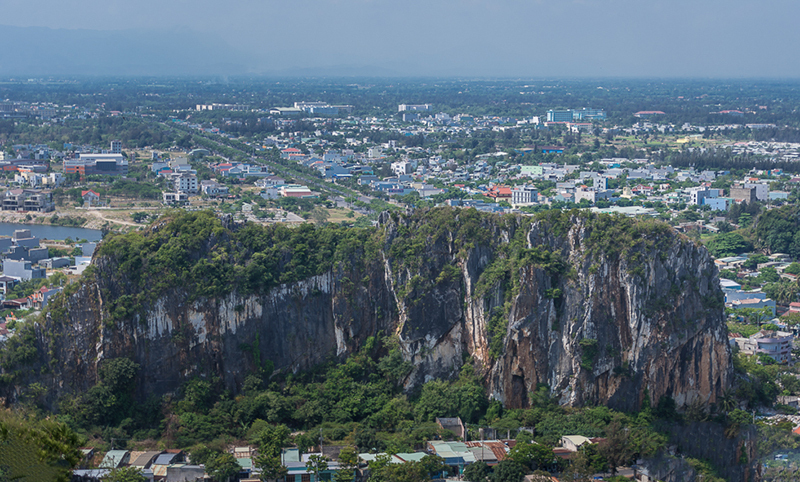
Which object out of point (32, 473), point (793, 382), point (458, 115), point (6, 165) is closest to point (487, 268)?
point (793, 382)

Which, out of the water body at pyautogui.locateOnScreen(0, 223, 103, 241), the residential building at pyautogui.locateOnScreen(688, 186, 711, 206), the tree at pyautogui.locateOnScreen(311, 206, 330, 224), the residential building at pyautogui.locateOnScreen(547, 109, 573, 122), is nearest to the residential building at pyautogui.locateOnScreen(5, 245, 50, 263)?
the water body at pyautogui.locateOnScreen(0, 223, 103, 241)

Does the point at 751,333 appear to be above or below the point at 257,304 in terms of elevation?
below

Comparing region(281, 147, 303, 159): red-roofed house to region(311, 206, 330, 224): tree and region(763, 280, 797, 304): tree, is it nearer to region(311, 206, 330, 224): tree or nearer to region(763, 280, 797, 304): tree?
region(311, 206, 330, 224): tree

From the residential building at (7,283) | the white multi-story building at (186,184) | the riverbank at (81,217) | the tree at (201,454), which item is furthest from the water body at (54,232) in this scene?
the tree at (201,454)

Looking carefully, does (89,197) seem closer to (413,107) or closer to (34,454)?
(34,454)

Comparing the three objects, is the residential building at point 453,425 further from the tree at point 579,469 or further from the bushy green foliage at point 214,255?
the bushy green foliage at point 214,255

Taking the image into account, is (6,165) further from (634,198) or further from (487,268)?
(487,268)
